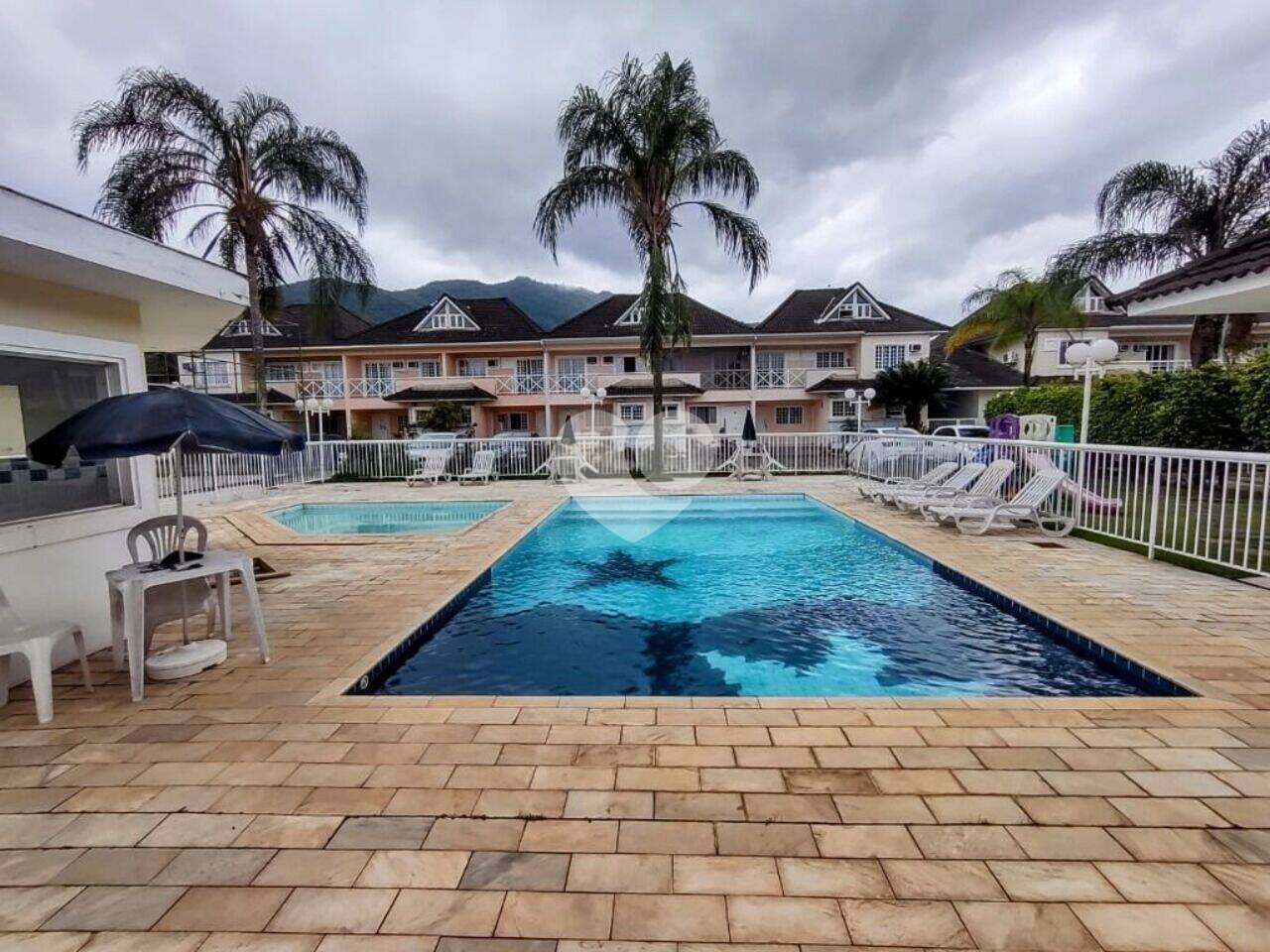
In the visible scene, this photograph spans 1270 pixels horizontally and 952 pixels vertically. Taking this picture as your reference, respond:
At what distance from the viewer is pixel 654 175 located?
490 inches

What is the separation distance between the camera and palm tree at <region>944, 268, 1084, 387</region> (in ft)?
73.5

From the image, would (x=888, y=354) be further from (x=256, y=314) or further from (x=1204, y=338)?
(x=256, y=314)

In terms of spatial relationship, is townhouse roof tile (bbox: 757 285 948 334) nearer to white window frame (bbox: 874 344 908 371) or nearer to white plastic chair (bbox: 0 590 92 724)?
white window frame (bbox: 874 344 908 371)

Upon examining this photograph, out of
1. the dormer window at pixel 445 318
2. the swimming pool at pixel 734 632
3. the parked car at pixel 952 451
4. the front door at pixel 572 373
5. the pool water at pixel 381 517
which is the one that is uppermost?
the dormer window at pixel 445 318

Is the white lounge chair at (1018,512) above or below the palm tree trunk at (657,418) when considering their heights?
below

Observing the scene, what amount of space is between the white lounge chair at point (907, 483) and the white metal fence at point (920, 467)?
2.00 feet

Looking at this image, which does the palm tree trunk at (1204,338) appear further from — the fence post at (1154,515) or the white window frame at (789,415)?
the white window frame at (789,415)

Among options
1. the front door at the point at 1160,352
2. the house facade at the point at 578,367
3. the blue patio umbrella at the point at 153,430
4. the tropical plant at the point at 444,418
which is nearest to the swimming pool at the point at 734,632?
the blue patio umbrella at the point at 153,430

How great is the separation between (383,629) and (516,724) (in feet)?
6.56

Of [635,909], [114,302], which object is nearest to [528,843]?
[635,909]

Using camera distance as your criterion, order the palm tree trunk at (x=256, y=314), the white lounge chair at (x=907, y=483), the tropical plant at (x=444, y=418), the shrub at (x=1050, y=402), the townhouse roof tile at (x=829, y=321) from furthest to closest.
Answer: the townhouse roof tile at (x=829, y=321) → the tropical plant at (x=444, y=418) → the shrub at (x=1050, y=402) → the palm tree trunk at (x=256, y=314) → the white lounge chair at (x=907, y=483)

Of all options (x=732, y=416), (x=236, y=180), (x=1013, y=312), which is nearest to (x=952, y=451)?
(x=1013, y=312)

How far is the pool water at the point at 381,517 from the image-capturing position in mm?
9875

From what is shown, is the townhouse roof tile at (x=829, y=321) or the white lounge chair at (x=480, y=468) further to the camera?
the townhouse roof tile at (x=829, y=321)
